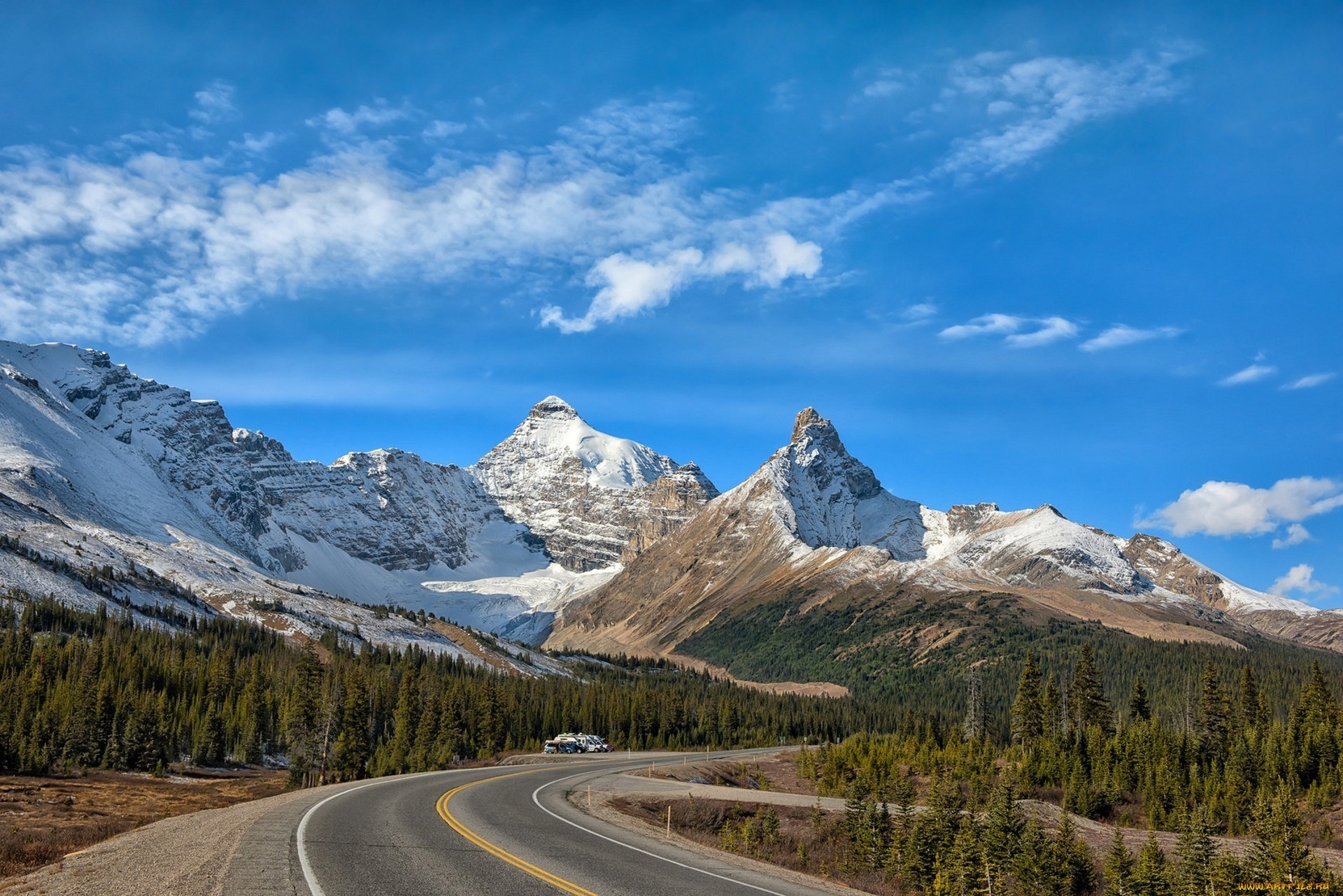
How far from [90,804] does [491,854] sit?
53.1 metres

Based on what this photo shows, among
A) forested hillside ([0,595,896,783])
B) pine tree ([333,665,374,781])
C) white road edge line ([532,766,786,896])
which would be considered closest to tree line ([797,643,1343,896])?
white road edge line ([532,766,786,896])

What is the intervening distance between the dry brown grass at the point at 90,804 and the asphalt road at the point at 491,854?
332 inches

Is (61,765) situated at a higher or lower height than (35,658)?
lower

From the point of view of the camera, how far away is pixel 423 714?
115 metres

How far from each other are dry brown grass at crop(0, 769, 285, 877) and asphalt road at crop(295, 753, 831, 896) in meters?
8.44

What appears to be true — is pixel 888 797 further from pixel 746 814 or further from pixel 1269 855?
pixel 1269 855

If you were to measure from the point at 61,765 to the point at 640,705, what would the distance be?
84.9m

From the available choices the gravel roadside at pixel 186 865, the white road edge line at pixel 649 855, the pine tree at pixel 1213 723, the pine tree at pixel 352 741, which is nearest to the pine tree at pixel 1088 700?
the pine tree at pixel 1213 723

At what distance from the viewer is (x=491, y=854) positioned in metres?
26.5

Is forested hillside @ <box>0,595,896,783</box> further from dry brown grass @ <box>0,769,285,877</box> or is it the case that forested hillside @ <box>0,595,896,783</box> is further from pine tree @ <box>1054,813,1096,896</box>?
pine tree @ <box>1054,813,1096,896</box>

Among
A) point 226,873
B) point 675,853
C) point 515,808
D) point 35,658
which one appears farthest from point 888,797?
point 35,658

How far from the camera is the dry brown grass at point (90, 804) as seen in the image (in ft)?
107

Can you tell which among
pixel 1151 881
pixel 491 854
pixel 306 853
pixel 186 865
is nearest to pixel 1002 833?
pixel 1151 881

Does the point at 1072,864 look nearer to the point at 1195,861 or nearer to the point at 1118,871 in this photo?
the point at 1118,871
